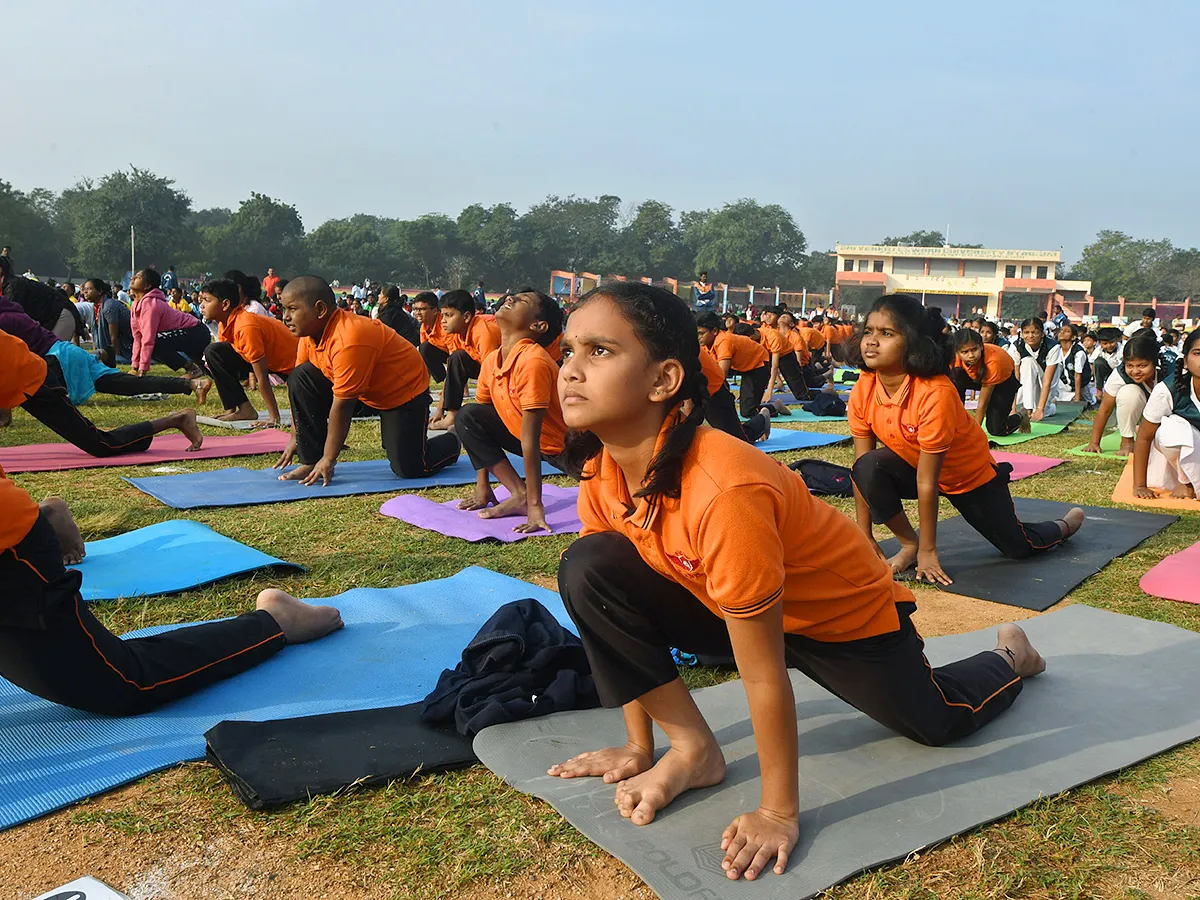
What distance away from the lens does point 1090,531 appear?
18.3 ft

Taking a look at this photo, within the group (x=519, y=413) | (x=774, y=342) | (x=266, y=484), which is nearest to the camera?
(x=519, y=413)

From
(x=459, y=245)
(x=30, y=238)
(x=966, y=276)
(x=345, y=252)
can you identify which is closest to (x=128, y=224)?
(x=30, y=238)

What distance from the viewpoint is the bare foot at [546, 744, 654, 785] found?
2424mm

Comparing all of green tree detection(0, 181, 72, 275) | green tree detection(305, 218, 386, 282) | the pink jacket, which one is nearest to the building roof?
green tree detection(305, 218, 386, 282)

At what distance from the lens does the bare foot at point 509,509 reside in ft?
18.5

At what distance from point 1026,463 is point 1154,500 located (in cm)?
180

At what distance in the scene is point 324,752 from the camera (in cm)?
258

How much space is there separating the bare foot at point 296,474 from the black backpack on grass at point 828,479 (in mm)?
3656

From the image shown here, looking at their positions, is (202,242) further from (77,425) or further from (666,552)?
(666,552)

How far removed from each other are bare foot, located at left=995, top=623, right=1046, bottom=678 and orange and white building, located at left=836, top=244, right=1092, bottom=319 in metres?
68.4

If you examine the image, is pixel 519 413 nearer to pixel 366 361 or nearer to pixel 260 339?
pixel 366 361

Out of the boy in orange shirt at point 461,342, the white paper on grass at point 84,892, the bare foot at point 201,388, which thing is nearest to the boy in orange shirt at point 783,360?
the boy in orange shirt at point 461,342

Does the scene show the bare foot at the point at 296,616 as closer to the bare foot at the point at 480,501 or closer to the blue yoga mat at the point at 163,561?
the blue yoga mat at the point at 163,561

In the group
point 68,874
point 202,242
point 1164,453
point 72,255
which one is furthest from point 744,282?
point 68,874
